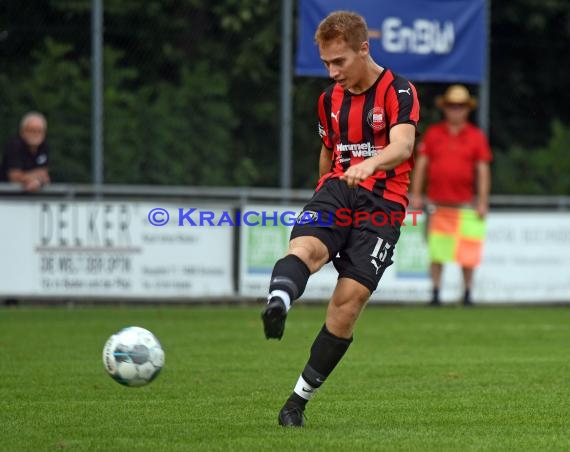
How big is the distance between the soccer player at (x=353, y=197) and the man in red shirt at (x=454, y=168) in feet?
29.9

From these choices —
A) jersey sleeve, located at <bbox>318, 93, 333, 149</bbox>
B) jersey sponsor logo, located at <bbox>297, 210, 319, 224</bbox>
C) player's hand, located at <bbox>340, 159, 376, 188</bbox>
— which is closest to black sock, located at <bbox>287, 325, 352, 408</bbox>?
jersey sponsor logo, located at <bbox>297, 210, 319, 224</bbox>

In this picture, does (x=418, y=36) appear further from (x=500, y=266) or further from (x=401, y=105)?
(x=401, y=105)

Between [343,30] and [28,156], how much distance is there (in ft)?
Result: 30.7

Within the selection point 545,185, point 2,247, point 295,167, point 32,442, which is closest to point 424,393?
point 32,442

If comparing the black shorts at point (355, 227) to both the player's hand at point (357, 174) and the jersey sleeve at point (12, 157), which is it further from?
the jersey sleeve at point (12, 157)

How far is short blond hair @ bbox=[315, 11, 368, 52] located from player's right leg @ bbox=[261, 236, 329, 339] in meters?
1.02

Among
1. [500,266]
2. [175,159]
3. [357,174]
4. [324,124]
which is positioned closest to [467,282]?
[500,266]

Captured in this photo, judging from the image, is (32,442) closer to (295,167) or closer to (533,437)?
(533,437)

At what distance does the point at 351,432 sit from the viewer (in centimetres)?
660

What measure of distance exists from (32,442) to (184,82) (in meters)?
10.8

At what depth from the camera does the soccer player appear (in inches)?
265

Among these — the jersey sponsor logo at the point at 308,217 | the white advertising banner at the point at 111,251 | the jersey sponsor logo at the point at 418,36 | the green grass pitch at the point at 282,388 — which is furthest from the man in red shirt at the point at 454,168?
the jersey sponsor logo at the point at 308,217

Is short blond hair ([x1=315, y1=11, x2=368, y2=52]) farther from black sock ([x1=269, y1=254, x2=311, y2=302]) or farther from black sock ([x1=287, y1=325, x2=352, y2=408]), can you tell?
black sock ([x1=287, y1=325, x2=352, y2=408])

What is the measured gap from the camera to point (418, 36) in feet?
55.4
